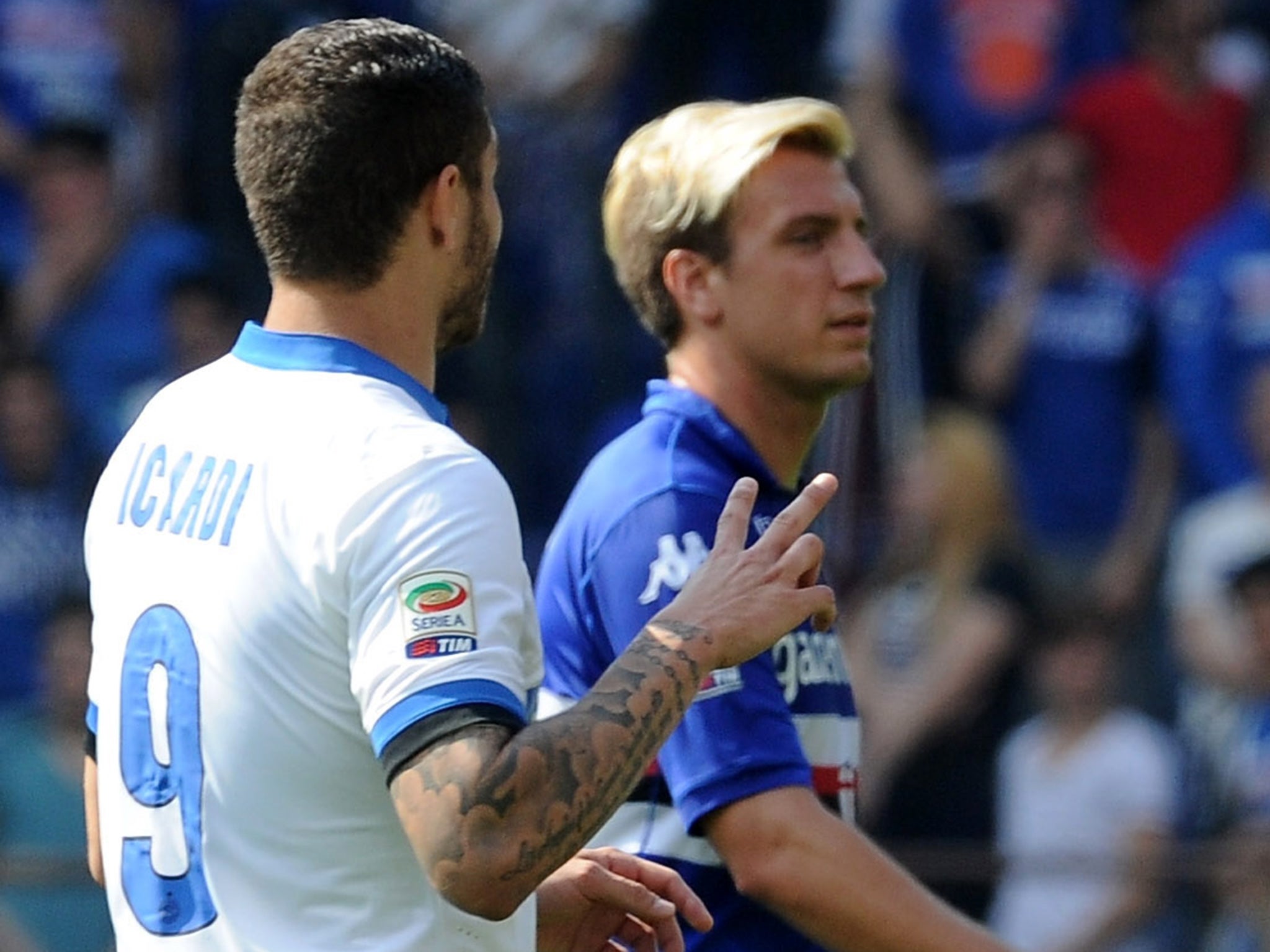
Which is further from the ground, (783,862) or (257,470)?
(257,470)

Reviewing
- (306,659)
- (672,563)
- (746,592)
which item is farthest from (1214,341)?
(306,659)

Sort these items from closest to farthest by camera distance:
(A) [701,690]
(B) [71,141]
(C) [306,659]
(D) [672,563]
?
(C) [306,659] < (A) [701,690] < (D) [672,563] < (B) [71,141]

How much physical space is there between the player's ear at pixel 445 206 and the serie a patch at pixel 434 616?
47cm

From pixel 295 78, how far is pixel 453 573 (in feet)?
2.07

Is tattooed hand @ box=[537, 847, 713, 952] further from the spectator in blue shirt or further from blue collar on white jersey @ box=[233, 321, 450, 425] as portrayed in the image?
the spectator in blue shirt

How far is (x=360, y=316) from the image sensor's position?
2453 millimetres

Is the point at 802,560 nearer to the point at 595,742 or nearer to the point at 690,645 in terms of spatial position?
the point at 690,645

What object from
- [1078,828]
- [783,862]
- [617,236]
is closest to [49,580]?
[1078,828]

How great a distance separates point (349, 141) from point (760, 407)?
46.8 inches

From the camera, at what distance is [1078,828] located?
7320 millimetres

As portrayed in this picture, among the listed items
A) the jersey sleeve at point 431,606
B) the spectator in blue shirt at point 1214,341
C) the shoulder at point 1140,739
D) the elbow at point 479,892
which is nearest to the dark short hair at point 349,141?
the jersey sleeve at point 431,606

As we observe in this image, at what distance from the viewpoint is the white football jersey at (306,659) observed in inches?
86.7

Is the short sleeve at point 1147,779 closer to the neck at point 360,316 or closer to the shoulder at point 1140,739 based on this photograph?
the shoulder at point 1140,739

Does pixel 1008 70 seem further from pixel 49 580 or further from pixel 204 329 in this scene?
pixel 49 580
